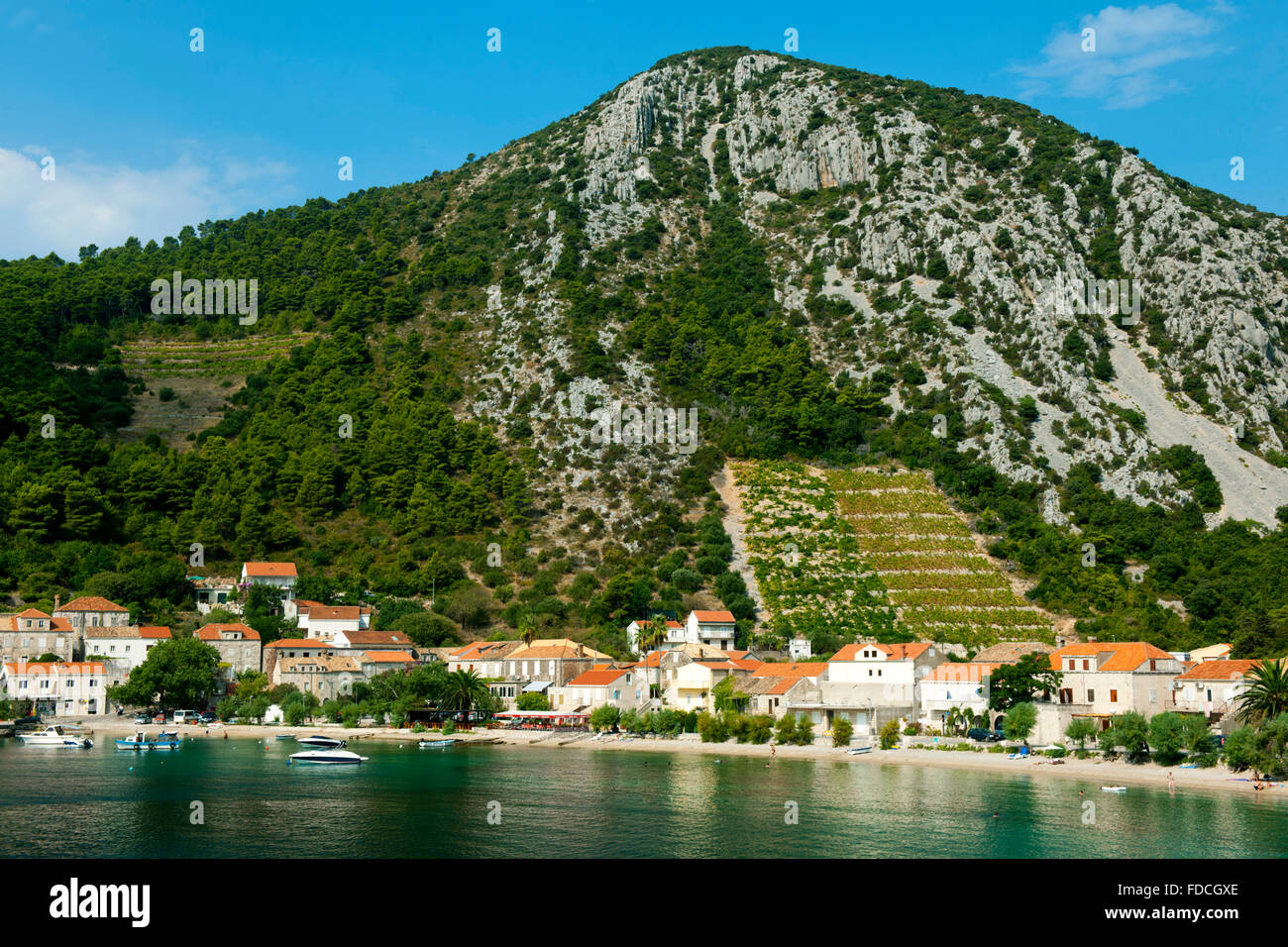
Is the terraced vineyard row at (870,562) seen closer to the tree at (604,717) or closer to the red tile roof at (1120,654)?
the tree at (604,717)

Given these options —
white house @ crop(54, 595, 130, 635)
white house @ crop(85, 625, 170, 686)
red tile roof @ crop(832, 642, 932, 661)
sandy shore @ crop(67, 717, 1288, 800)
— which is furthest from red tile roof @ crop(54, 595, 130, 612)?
red tile roof @ crop(832, 642, 932, 661)

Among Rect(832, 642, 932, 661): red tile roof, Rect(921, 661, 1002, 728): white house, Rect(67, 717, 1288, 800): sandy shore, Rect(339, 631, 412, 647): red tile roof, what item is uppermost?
Rect(339, 631, 412, 647): red tile roof

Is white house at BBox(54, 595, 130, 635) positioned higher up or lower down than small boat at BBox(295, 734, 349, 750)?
higher up

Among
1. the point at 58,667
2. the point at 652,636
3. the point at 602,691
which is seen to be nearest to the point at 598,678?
the point at 602,691

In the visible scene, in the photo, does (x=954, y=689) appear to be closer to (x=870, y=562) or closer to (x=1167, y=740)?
(x=1167, y=740)

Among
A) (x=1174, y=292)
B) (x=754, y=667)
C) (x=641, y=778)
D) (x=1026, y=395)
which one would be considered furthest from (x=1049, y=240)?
(x=641, y=778)

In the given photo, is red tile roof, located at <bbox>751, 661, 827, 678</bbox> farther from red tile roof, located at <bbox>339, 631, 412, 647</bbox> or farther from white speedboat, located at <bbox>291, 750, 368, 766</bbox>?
red tile roof, located at <bbox>339, 631, 412, 647</bbox>

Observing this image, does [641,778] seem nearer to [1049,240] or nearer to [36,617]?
[36,617]
